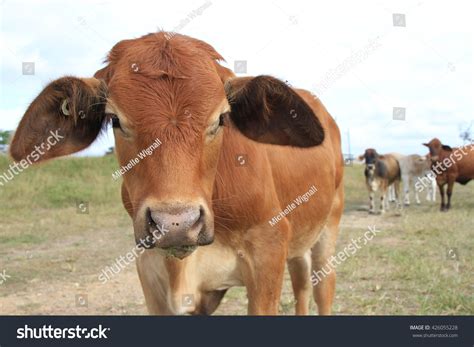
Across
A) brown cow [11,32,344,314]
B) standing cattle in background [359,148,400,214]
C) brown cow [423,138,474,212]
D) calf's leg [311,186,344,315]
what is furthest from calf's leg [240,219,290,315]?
brown cow [423,138,474,212]

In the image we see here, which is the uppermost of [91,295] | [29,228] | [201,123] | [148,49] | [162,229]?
[148,49]

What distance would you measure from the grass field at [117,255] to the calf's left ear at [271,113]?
3.25 metres

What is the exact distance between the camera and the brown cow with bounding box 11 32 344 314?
2838 mm

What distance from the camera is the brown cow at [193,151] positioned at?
2.84m

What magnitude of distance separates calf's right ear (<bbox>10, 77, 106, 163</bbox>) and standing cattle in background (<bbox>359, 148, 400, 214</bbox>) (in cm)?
1502

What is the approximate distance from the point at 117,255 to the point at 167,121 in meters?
7.93

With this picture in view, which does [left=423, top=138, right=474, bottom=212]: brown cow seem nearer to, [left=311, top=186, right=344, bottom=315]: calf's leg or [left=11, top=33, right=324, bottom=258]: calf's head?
[left=311, top=186, right=344, bottom=315]: calf's leg

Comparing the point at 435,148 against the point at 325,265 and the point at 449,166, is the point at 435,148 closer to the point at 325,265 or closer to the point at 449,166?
the point at 449,166

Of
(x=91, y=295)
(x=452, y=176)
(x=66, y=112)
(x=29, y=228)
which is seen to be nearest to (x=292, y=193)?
(x=66, y=112)

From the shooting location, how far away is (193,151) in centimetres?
293

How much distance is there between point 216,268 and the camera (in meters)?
3.87

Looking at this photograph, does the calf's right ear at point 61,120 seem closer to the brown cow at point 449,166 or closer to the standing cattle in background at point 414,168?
the brown cow at point 449,166

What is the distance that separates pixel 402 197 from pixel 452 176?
195 centimetres
